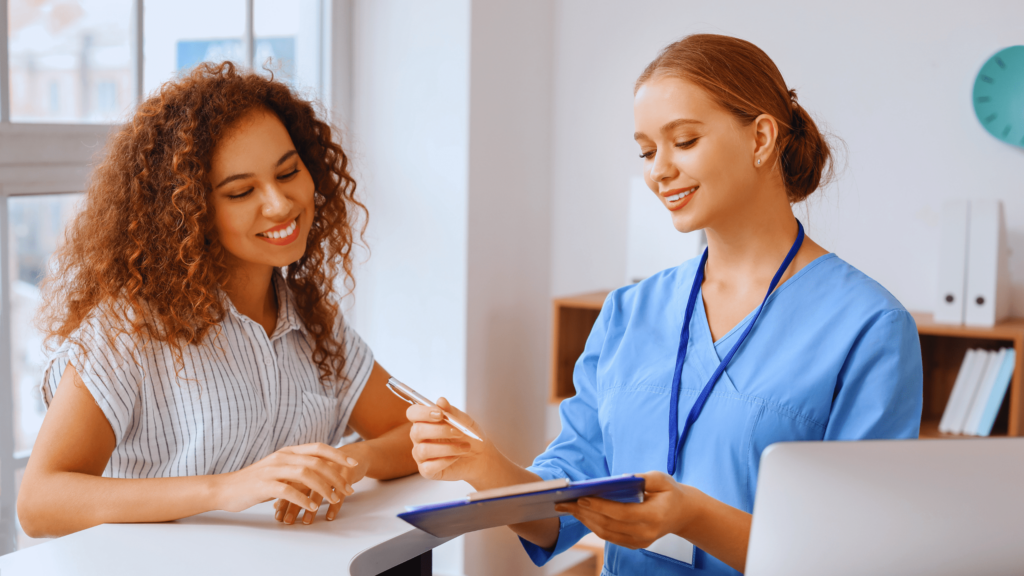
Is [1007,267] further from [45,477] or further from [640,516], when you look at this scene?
[45,477]

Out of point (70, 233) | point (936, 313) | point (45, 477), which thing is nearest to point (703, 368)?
point (45, 477)

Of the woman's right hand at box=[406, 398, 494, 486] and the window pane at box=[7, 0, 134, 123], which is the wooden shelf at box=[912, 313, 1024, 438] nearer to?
the woman's right hand at box=[406, 398, 494, 486]

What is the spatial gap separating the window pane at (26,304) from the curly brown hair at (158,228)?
48 cm

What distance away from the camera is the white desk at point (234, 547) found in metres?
1.03

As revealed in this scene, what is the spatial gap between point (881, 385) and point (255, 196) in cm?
101

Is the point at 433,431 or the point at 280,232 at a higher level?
the point at 280,232

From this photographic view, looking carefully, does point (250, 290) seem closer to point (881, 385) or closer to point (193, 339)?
point (193, 339)

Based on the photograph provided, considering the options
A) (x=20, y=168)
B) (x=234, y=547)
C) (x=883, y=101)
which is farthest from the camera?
(x=883, y=101)

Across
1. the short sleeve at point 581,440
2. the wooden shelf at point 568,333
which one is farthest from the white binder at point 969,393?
the short sleeve at point 581,440

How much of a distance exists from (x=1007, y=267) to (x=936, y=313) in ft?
0.77

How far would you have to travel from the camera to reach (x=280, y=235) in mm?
1420

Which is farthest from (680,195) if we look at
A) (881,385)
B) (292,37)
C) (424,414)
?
(292,37)

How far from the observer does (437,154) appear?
2.62 metres

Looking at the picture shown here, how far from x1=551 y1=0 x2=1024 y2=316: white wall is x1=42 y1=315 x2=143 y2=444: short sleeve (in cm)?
165
